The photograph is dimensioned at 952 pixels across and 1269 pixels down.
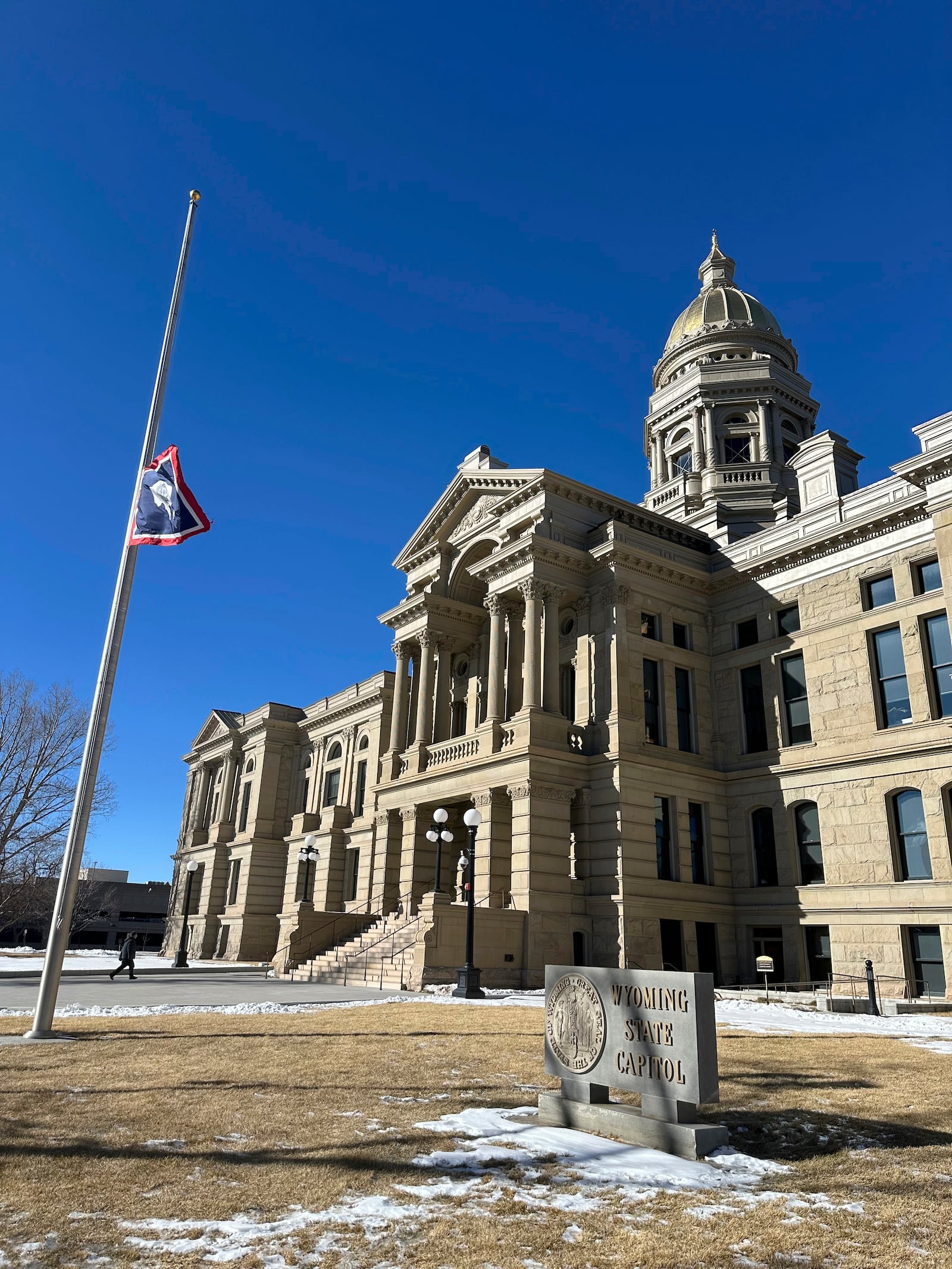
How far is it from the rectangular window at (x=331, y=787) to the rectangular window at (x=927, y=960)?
1408 inches

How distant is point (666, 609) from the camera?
34.5 metres

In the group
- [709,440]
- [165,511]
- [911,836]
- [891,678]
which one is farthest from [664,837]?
[709,440]

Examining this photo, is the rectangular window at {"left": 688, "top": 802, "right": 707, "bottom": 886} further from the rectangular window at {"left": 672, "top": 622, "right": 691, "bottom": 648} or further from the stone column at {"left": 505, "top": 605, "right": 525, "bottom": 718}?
the stone column at {"left": 505, "top": 605, "right": 525, "bottom": 718}

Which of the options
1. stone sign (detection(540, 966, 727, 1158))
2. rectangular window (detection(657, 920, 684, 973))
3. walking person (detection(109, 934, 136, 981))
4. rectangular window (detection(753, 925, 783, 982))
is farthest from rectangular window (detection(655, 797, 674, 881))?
stone sign (detection(540, 966, 727, 1158))

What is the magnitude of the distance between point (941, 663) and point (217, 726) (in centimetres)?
5147

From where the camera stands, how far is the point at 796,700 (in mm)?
32312

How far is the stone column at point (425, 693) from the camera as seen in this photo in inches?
1474

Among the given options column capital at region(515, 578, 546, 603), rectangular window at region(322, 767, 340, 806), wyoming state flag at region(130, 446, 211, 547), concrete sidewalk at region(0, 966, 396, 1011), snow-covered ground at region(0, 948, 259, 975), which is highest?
column capital at region(515, 578, 546, 603)

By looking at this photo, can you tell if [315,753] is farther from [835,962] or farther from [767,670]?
[835,962]

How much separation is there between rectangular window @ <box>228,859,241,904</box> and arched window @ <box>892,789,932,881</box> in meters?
42.8

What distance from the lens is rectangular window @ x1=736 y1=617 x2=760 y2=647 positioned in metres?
34.7

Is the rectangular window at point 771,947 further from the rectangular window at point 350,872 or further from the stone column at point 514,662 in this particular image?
the rectangular window at point 350,872

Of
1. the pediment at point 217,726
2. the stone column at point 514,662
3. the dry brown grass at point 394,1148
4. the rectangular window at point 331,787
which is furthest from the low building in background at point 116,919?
the dry brown grass at point 394,1148

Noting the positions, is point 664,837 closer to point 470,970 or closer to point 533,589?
point 533,589
